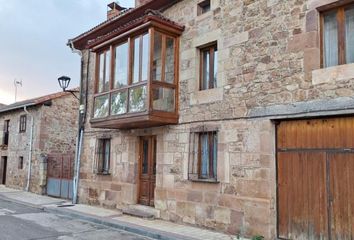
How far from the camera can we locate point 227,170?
8055 mm

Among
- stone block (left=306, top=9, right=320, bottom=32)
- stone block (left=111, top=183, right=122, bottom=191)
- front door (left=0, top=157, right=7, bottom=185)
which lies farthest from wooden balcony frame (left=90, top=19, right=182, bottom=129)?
front door (left=0, top=157, right=7, bottom=185)

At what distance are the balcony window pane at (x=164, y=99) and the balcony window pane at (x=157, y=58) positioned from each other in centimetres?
41

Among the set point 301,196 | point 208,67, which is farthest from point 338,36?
point 208,67

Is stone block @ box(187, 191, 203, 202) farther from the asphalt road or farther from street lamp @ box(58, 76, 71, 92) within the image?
street lamp @ box(58, 76, 71, 92)

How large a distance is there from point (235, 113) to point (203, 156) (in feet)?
4.80

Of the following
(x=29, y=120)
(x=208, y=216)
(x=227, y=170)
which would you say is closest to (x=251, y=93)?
(x=227, y=170)

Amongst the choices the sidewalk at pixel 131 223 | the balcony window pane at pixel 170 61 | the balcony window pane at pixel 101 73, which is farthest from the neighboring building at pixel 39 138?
the balcony window pane at pixel 170 61

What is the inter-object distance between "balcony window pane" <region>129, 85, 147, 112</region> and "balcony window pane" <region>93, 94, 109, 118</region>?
1.35 m

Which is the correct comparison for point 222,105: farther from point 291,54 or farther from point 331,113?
point 331,113

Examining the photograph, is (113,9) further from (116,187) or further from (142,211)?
(142,211)

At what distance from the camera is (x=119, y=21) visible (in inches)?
456

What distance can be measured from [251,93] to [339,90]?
6.30ft

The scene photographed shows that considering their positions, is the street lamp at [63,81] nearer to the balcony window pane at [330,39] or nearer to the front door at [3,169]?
the balcony window pane at [330,39]

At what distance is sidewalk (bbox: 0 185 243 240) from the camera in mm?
7617
